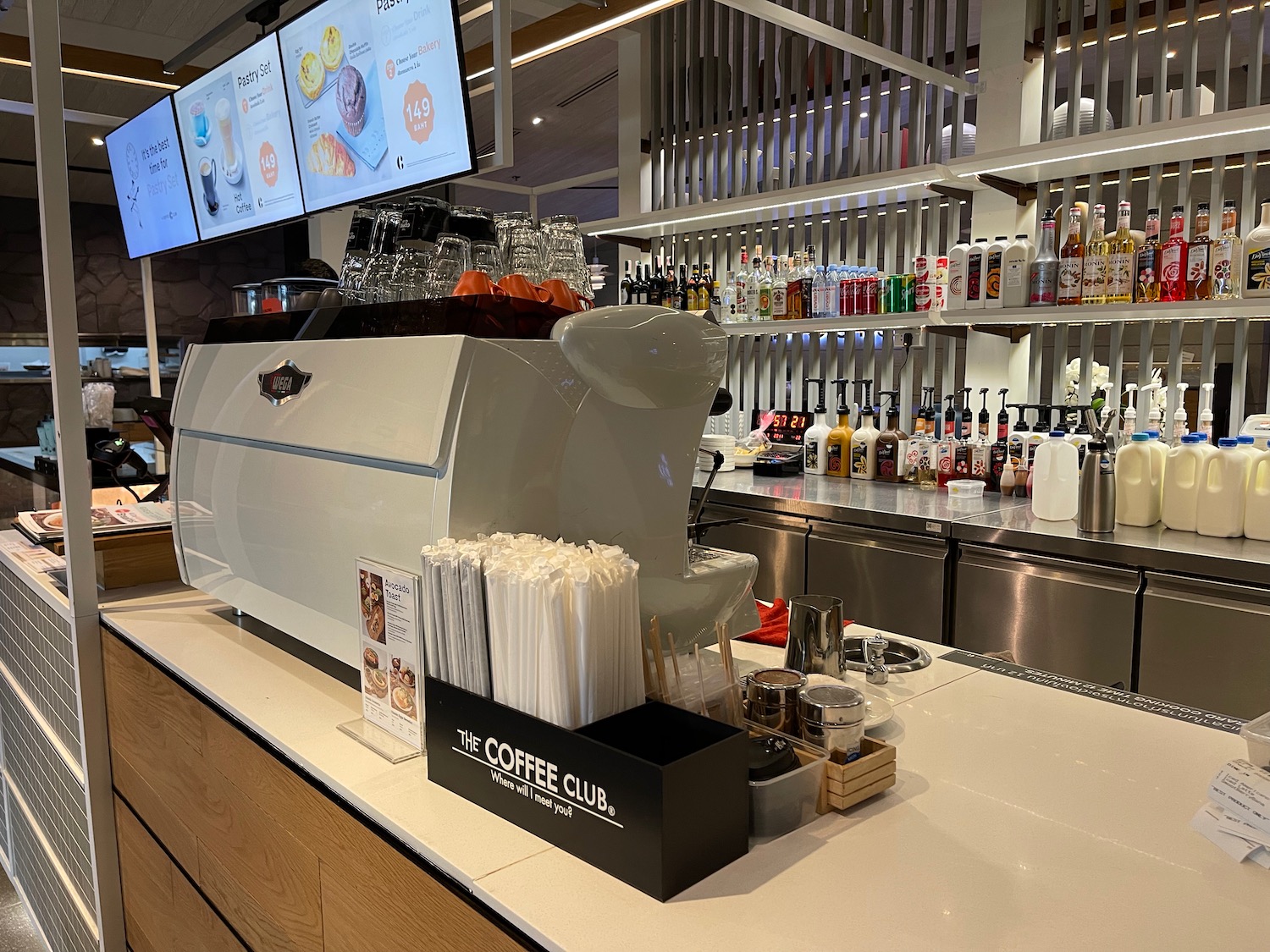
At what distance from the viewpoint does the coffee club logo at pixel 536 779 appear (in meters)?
0.90

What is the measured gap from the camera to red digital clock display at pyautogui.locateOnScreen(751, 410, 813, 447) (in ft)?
14.8

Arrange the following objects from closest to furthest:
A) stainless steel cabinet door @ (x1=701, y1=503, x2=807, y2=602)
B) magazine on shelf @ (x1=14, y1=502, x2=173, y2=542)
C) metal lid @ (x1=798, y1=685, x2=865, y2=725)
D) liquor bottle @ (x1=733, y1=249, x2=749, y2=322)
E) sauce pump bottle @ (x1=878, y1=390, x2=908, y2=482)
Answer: metal lid @ (x1=798, y1=685, x2=865, y2=725) < magazine on shelf @ (x1=14, y1=502, x2=173, y2=542) < stainless steel cabinet door @ (x1=701, y1=503, x2=807, y2=602) < sauce pump bottle @ (x1=878, y1=390, x2=908, y2=482) < liquor bottle @ (x1=733, y1=249, x2=749, y2=322)

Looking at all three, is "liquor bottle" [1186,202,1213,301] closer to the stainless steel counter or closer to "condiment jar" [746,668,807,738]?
the stainless steel counter

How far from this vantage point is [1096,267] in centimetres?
321

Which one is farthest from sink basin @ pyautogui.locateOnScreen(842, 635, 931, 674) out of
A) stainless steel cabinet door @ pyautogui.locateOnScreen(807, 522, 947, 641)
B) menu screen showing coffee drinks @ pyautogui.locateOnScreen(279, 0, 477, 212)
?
stainless steel cabinet door @ pyautogui.locateOnScreen(807, 522, 947, 641)

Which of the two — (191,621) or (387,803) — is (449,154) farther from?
(387,803)

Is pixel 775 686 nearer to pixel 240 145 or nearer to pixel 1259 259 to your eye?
pixel 240 145

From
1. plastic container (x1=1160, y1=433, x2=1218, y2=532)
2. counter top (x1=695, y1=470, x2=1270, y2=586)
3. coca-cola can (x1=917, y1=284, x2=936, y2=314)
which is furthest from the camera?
coca-cola can (x1=917, y1=284, x2=936, y2=314)

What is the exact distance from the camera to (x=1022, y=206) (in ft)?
12.1

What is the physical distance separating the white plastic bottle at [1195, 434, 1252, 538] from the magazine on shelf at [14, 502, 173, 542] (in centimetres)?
289

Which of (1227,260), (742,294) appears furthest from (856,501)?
(742,294)

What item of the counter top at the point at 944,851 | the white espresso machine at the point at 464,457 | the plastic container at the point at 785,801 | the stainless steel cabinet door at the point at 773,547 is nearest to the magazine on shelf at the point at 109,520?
the white espresso machine at the point at 464,457

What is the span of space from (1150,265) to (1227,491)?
0.83 m

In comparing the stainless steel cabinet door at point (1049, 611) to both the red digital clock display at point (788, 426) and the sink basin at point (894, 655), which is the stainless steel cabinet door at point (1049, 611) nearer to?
the sink basin at point (894, 655)
